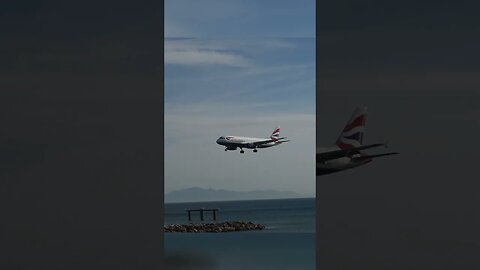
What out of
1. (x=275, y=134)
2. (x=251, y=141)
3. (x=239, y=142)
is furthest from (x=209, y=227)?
(x=275, y=134)

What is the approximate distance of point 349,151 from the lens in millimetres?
5242

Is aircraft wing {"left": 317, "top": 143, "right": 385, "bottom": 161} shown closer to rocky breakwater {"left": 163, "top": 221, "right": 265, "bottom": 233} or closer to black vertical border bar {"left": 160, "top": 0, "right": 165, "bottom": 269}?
black vertical border bar {"left": 160, "top": 0, "right": 165, "bottom": 269}

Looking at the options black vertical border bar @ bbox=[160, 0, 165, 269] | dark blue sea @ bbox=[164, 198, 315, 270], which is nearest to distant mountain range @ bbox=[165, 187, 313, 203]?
dark blue sea @ bbox=[164, 198, 315, 270]

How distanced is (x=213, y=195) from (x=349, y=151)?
444cm

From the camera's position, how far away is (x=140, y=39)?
526cm

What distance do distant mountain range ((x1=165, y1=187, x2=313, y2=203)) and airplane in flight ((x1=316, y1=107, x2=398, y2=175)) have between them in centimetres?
380

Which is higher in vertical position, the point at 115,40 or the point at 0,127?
the point at 115,40

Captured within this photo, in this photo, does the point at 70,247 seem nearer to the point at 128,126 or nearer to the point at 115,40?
the point at 128,126

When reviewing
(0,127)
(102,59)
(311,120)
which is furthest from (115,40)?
(311,120)

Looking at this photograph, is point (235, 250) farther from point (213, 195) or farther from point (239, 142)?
point (239, 142)

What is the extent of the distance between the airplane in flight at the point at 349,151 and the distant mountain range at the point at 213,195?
12.5 ft

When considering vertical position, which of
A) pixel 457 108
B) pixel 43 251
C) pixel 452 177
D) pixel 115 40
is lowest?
pixel 43 251

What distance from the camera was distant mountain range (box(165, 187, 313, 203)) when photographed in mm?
9391

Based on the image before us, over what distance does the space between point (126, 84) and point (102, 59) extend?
222 mm
